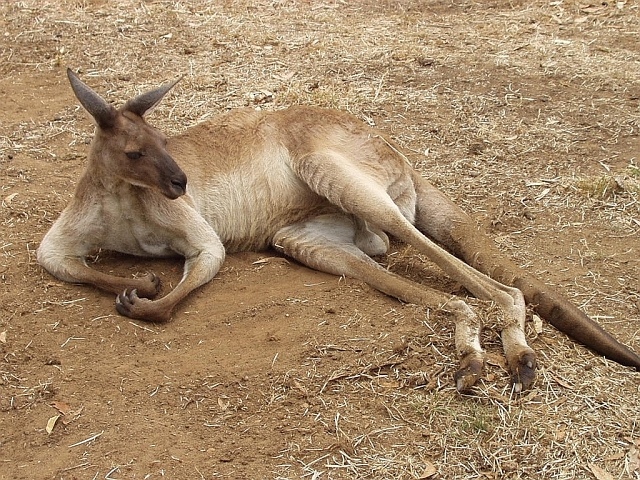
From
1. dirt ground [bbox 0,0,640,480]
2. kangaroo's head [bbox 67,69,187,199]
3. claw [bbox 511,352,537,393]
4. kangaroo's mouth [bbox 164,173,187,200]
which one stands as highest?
kangaroo's head [bbox 67,69,187,199]

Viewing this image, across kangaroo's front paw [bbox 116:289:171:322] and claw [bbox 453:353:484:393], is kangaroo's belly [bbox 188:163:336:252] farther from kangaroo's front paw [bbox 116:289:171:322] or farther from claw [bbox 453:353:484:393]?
claw [bbox 453:353:484:393]

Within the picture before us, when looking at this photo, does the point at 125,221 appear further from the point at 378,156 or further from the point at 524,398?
the point at 524,398

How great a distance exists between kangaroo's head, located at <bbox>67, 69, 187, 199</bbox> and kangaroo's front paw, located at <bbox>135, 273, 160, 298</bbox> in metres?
0.46

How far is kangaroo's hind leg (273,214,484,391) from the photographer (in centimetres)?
369

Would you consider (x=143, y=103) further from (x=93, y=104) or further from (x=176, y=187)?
(x=176, y=187)

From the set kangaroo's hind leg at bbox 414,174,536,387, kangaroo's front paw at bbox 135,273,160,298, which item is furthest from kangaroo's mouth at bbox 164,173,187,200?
kangaroo's hind leg at bbox 414,174,536,387

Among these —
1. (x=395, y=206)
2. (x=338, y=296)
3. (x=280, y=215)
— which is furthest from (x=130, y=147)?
(x=395, y=206)

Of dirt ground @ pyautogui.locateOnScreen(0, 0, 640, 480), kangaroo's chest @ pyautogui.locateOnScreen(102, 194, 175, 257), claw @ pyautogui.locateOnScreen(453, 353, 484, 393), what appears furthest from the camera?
kangaroo's chest @ pyautogui.locateOnScreen(102, 194, 175, 257)

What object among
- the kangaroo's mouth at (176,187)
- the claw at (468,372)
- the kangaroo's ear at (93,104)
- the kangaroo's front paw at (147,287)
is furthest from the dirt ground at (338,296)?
the kangaroo's ear at (93,104)

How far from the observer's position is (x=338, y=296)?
4254mm

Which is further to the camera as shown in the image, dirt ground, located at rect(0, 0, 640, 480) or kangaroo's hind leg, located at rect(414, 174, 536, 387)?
kangaroo's hind leg, located at rect(414, 174, 536, 387)

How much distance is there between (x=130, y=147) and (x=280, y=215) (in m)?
1.07

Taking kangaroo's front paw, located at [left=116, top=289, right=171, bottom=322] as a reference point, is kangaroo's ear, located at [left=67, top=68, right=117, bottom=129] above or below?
above

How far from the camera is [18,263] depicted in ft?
15.1
